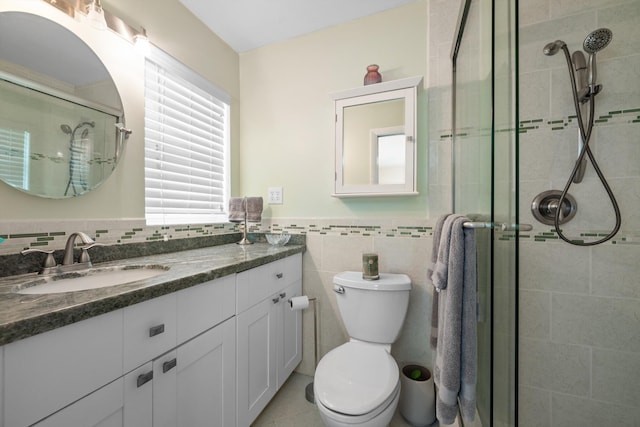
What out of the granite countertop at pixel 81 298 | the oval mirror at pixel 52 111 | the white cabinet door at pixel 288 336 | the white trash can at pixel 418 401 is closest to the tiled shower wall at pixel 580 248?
the white trash can at pixel 418 401

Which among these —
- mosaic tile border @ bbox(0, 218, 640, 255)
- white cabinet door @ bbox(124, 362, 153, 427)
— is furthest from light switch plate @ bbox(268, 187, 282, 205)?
white cabinet door @ bbox(124, 362, 153, 427)

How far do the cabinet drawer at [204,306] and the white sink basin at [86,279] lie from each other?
8.0 inches

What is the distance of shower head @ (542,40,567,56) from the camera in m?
1.14

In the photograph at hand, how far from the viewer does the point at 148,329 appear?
788 millimetres

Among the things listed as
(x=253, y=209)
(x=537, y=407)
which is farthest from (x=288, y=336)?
(x=537, y=407)

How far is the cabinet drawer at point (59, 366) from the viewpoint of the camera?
0.53m

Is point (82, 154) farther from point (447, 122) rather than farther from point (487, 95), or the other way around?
point (447, 122)

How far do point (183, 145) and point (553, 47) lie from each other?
6.49 feet

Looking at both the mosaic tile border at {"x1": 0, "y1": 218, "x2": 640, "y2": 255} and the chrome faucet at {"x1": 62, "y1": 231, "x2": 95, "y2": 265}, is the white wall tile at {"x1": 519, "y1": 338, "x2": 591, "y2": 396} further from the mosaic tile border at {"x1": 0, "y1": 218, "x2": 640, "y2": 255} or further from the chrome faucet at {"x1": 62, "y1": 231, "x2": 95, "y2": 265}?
the chrome faucet at {"x1": 62, "y1": 231, "x2": 95, "y2": 265}

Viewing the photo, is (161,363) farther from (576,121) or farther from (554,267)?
(576,121)

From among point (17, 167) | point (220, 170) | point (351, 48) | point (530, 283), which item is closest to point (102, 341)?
point (17, 167)

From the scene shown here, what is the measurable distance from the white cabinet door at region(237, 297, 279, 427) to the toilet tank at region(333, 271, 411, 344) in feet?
1.41

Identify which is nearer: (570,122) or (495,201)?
(495,201)

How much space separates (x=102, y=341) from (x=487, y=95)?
4.13 feet
